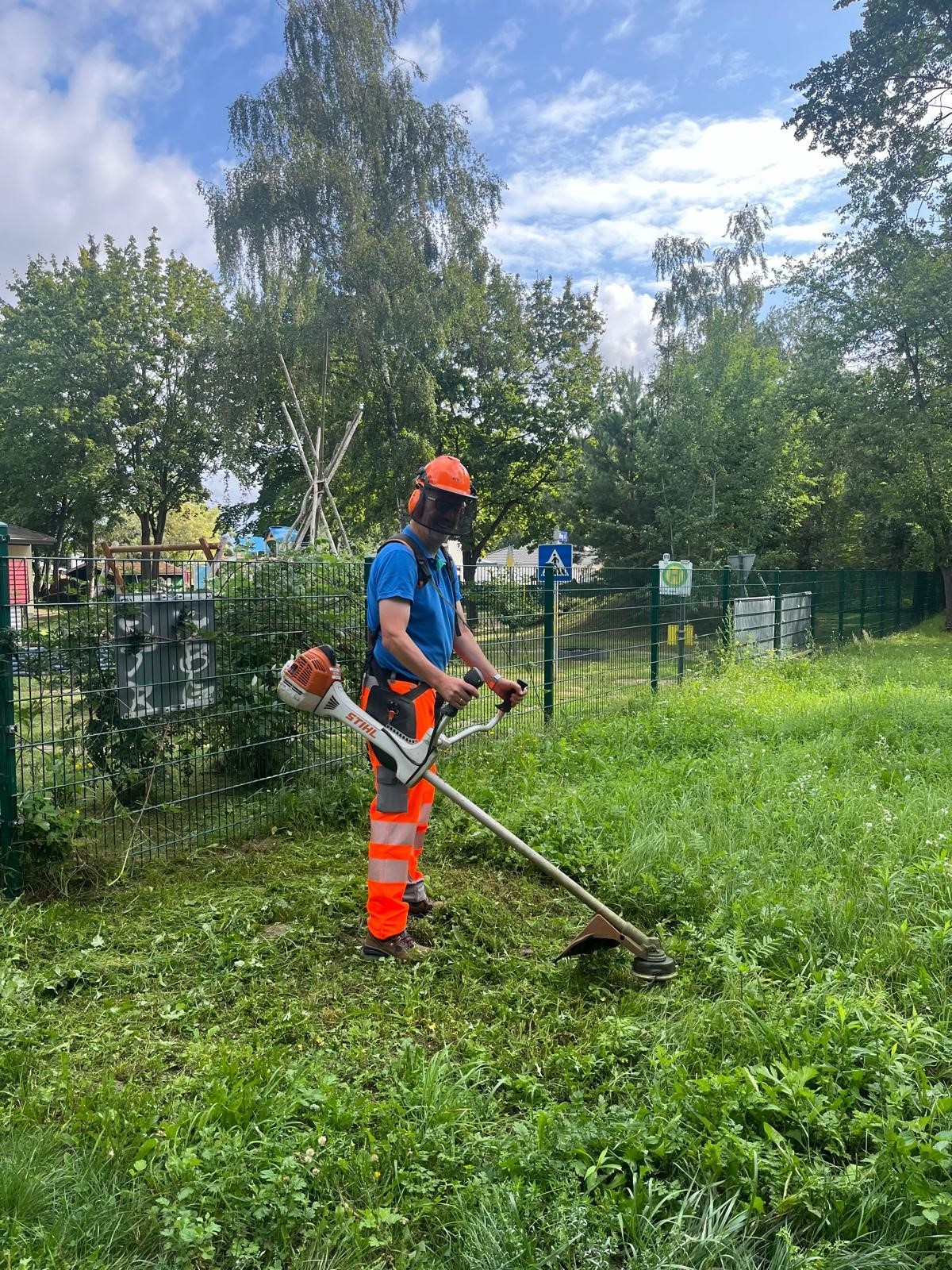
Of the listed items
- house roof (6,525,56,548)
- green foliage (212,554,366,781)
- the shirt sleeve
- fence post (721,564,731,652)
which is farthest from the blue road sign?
house roof (6,525,56,548)

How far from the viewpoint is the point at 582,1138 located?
2168mm

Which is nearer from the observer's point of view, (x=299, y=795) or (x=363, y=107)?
(x=299, y=795)

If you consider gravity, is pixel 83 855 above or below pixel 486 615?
below

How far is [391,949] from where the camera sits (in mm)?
3354

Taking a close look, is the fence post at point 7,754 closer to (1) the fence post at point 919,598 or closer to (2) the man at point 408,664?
(2) the man at point 408,664

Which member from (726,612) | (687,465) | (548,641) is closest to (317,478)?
(687,465)

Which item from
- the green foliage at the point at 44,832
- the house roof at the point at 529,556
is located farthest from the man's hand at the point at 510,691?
the house roof at the point at 529,556

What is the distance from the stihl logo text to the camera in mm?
3279

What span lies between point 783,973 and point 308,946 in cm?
184

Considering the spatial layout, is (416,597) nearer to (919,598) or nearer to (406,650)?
(406,650)

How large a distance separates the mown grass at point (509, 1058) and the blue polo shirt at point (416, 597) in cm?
118

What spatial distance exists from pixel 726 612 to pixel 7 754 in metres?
8.42

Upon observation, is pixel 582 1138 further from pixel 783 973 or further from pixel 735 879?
pixel 735 879

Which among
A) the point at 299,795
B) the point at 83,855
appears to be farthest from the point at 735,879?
the point at 83,855
